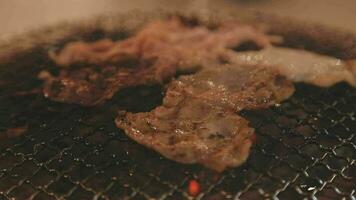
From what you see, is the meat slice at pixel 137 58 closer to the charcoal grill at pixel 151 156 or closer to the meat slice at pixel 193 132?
the charcoal grill at pixel 151 156

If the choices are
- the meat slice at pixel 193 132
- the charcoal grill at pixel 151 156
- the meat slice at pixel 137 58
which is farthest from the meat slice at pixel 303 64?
the meat slice at pixel 193 132

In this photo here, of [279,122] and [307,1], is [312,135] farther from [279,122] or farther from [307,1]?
[307,1]

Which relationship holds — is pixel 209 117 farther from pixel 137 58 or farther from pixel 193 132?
pixel 137 58

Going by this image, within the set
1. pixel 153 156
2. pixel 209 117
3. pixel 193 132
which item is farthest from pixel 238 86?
pixel 153 156

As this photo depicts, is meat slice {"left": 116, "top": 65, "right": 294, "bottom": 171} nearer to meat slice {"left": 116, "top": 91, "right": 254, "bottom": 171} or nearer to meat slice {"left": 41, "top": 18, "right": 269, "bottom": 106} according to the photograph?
meat slice {"left": 116, "top": 91, "right": 254, "bottom": 171}

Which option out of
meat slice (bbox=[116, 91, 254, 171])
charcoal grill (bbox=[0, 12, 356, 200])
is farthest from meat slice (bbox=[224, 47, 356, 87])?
meat slice (bbox=[116, 91, 254, 171])

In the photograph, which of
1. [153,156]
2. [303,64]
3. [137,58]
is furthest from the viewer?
[137,58]
